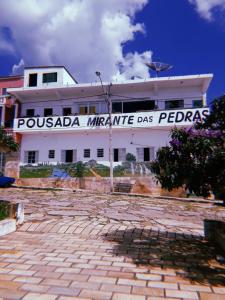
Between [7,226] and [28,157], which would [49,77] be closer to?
[28,157]

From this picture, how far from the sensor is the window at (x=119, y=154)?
22172 millimetres

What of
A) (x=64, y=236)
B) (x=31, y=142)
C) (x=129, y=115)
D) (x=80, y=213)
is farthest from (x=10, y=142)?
(x=64, y=236)

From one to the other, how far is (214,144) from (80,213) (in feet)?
19.9

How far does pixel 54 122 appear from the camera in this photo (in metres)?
23.0

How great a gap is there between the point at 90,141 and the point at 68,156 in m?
2.05

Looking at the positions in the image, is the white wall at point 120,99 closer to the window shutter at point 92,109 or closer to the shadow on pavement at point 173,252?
the window shutter at point 92,109

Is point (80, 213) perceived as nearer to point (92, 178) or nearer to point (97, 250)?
point (97, 250)

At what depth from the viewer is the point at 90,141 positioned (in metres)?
22.9

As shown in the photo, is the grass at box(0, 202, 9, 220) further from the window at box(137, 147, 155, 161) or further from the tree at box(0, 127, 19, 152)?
the window at box(137, 147, 155, 161)

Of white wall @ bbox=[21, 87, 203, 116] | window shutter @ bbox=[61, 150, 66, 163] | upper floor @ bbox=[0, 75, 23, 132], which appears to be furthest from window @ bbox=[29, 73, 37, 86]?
window shutter @ bbox=[61, 150, 66, 163]

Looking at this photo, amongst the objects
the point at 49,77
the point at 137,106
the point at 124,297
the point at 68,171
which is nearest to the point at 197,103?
the point at 137,106

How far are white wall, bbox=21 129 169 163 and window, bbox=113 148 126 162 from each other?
266 mm

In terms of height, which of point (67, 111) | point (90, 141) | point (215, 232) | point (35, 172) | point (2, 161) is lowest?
point (215, 232)

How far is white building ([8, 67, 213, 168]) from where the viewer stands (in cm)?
2177
